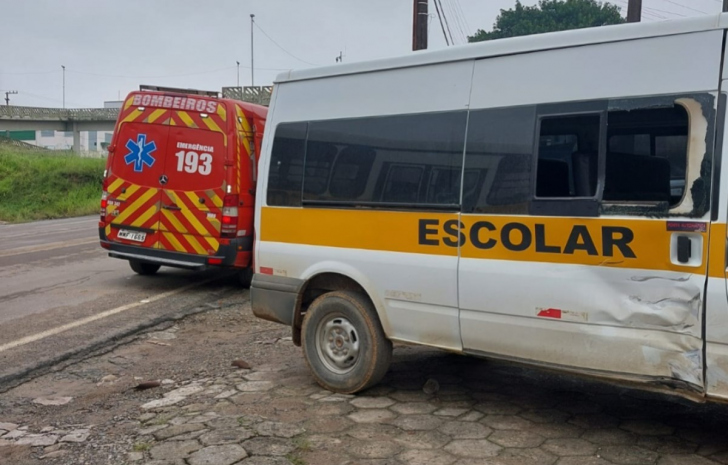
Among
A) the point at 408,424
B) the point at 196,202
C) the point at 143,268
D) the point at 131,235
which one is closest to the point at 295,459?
the point at 408,424

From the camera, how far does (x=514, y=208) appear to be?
14.4 feet

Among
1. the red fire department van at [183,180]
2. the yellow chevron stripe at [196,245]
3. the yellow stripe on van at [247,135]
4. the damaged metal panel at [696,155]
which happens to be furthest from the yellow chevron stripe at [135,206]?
the damaged metal panel at [696,155]

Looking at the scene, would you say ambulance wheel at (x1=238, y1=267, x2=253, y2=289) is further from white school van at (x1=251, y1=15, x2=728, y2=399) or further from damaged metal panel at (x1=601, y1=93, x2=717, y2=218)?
damaged metal panel at (x1=601, y1=93, x2=717, y2=218)

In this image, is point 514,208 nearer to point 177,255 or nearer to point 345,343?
point 345,343

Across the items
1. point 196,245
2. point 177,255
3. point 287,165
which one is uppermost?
point 287,165

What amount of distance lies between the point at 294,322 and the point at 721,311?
3.05 metres

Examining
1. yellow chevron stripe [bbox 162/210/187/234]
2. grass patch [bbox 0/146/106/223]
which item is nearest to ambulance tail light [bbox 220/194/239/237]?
yellow chevron stripe [bbox 162/210/187/234]

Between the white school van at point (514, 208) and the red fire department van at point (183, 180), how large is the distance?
3443 millimetres

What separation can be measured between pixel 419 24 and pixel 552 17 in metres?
45.4

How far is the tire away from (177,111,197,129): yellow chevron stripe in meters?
4.62

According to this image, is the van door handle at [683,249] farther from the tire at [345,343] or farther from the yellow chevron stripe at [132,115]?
the yellow chevron stripe at [132,115]

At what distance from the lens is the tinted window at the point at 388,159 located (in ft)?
15.5

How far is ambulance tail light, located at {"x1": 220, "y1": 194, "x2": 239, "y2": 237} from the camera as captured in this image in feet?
29.9

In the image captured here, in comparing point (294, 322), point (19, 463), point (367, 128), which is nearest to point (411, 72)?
point (367, 128)
